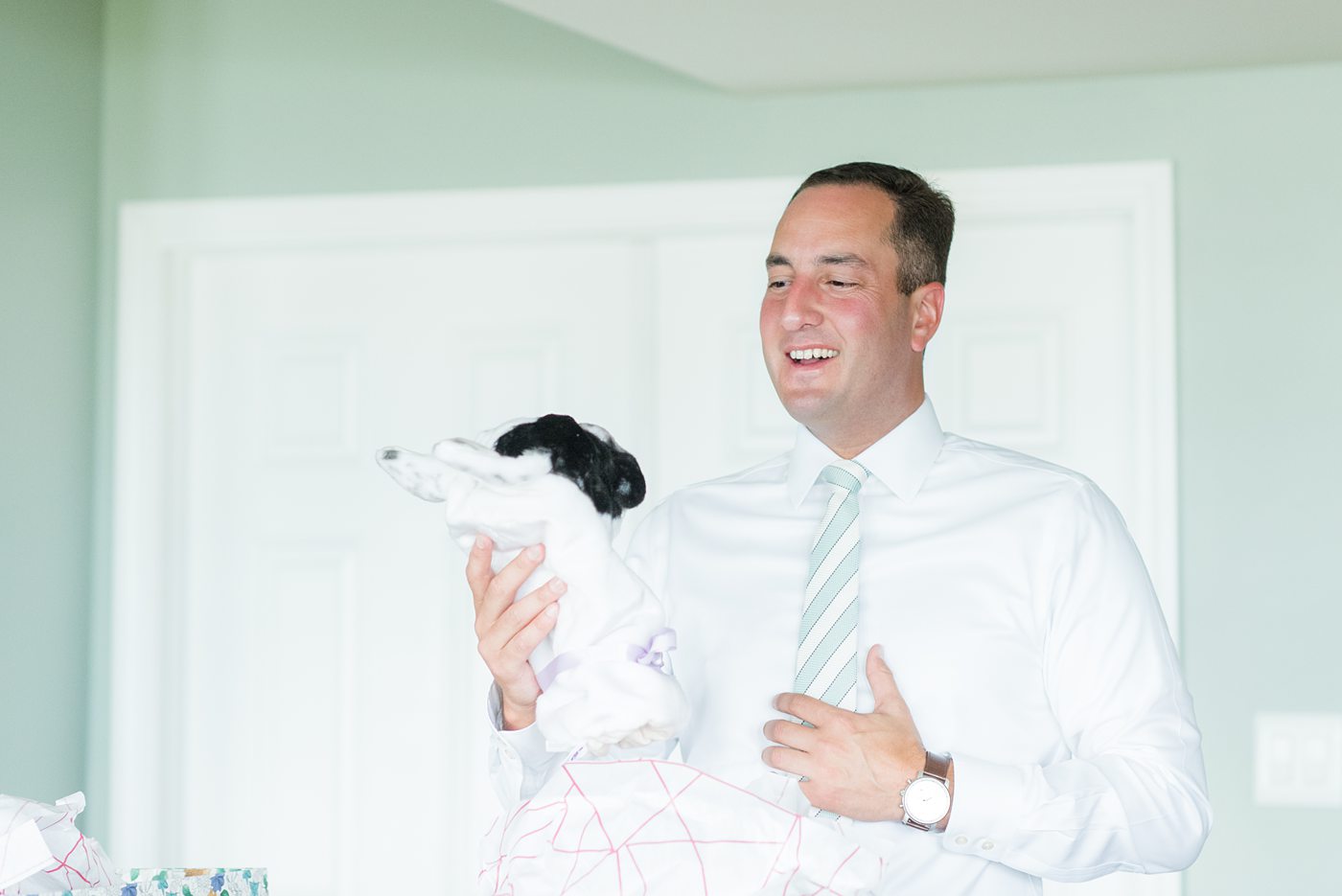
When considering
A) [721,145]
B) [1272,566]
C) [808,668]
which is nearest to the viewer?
[808,668]

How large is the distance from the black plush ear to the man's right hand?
82 mm

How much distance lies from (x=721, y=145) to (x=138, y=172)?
109 centimetres

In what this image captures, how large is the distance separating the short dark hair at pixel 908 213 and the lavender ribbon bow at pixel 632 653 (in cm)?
53

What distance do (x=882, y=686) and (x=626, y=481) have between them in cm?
31

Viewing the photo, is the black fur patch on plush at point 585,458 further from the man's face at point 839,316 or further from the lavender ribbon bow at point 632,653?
the man's face at point 839,316

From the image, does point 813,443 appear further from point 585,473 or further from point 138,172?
point 138,172

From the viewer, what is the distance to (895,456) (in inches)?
59.3

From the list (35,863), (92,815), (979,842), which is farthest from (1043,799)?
(92,815)

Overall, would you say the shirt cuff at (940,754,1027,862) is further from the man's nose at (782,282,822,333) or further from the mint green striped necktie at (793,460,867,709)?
the man's nose at (782,282,822,333)

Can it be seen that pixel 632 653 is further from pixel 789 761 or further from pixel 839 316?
pixel 839 316

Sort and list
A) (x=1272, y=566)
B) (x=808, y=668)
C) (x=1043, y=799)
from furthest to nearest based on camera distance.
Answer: (x=1272, y=566)
(x=808, y=668)
(x=1043, y=799)

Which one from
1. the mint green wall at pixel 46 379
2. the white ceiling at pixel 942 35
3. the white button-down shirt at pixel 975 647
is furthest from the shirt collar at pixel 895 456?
the mint green wall at pixel 46 379

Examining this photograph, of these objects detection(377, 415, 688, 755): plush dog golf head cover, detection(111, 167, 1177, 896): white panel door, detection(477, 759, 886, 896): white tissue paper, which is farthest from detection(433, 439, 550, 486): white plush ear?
detection(111, 167, 1177, 896): white panel door

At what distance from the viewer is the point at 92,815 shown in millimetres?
2537
